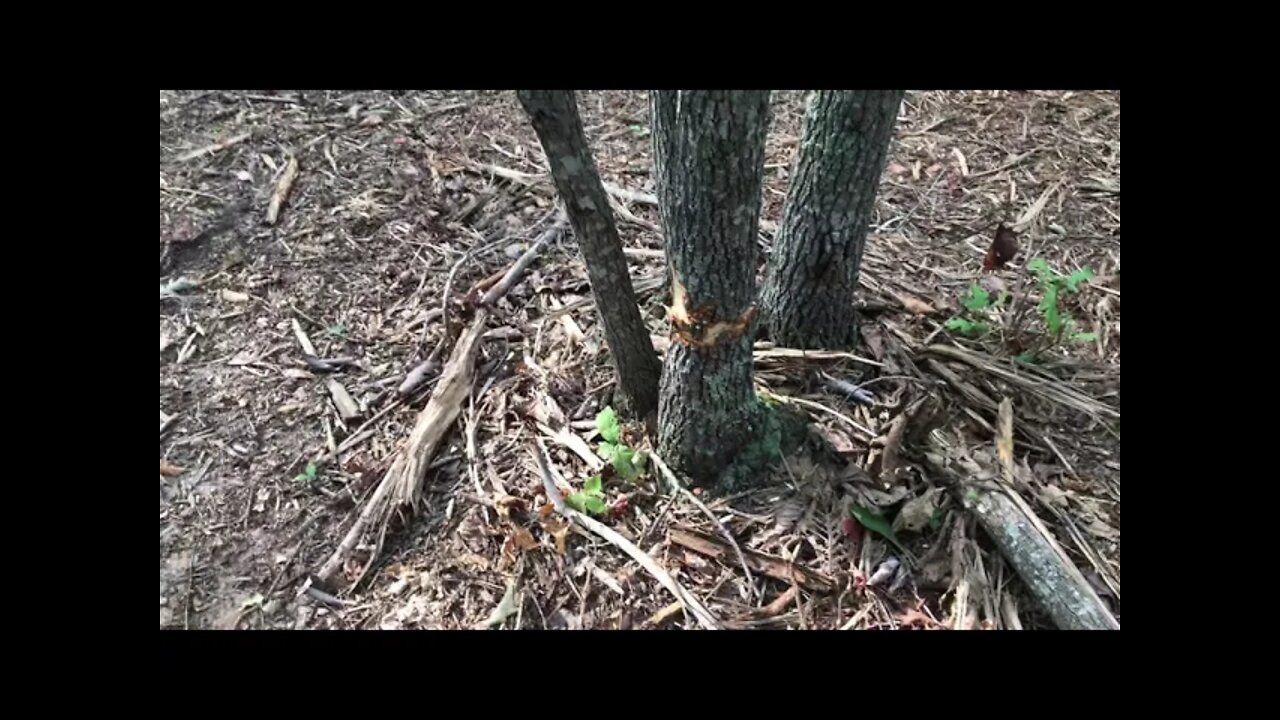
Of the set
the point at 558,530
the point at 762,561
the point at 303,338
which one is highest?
the point at 303,338

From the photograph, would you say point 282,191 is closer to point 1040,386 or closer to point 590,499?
point 590,499

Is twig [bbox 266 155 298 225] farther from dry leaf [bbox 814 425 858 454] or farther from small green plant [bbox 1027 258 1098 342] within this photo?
small green plant [bbox 1027 258 1098 342]

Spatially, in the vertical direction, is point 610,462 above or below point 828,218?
below

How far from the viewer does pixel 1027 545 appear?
238cm

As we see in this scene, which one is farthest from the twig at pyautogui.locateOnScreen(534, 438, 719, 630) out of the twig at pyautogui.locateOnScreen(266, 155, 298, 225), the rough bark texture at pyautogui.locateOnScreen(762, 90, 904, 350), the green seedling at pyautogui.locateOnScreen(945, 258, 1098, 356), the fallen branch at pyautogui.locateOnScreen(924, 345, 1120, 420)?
the twig at pyautogui.locateOnScreen(266, 155, 298, 225)

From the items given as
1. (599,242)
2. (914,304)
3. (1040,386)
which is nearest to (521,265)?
(599,242)

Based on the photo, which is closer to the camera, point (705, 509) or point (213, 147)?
point (705, 509)

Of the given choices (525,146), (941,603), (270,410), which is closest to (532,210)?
(525,146)

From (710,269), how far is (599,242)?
467mm

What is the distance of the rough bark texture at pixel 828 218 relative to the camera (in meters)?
2.69

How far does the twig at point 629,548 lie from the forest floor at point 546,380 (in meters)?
0.02

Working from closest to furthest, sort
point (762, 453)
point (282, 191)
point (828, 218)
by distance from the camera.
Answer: point (762, 453) < point (828, 218) < point (282, 191)

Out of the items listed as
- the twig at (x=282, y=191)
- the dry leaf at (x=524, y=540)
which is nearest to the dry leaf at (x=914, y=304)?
the dry leaf at (x=524, y=540)
